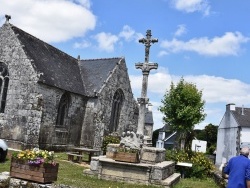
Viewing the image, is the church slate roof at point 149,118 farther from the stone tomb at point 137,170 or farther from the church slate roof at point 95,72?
the stone tomb at point 137,170

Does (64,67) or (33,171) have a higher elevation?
(64,67)

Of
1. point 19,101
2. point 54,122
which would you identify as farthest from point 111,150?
point 54,122

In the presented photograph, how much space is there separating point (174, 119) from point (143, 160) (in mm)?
21192

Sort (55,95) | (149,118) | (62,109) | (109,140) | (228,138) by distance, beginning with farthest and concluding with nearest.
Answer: (149,118)
(228,138)
(109,140)
(62,109)
(55,95)

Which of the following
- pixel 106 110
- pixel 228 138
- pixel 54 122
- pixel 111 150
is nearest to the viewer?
pixel 111 150

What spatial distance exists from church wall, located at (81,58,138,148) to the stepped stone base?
11807mm

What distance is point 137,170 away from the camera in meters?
11.1

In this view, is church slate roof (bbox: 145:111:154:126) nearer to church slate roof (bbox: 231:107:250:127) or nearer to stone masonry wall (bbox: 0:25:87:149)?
church slate roof (bbox: 231:107:250:127)

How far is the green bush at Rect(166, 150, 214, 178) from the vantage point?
16.1 m

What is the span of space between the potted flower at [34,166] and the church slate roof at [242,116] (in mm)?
29985

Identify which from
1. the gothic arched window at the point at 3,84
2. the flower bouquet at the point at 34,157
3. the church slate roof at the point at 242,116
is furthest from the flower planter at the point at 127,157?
the church slate roof at the point at 242,116

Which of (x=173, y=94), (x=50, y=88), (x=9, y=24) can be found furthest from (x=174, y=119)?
(x=9, y=24)

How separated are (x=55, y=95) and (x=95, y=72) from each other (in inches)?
236

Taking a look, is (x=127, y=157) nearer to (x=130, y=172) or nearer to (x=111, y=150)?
(x=130, y=172)
